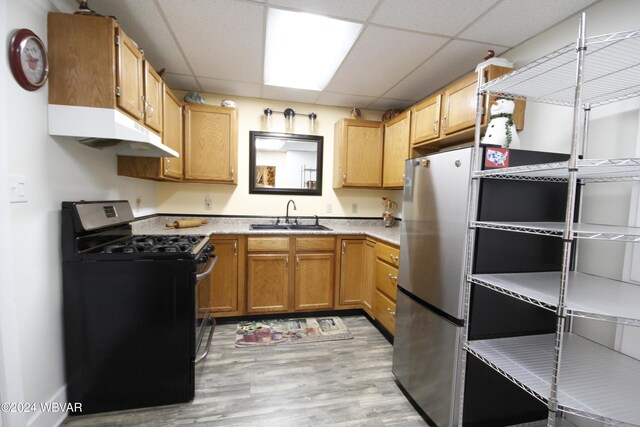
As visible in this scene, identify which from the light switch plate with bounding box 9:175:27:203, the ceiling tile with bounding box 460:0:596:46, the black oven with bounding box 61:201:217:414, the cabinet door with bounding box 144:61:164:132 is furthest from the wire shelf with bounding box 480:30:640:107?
the light switch plate with bounding box 9:175:27:203

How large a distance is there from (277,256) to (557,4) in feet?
8.59

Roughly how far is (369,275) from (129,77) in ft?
8.25

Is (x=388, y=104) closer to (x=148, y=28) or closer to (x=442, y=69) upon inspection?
(x=442, y=69)

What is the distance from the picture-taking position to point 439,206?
1.50 m

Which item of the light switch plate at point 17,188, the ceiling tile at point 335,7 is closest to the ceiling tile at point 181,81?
the ceiling tile at point 335,7

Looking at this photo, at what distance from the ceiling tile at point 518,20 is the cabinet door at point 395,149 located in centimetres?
93

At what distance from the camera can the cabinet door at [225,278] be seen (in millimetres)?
2576

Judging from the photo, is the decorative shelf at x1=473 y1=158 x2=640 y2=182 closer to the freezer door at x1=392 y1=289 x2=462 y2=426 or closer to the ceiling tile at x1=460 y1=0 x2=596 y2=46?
the freezer door at x1=392 y1=289 x2=462 y2=426

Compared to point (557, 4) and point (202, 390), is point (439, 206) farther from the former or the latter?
point (202, 390)

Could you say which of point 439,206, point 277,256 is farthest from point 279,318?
point 439,206

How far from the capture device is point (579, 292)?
114 cm

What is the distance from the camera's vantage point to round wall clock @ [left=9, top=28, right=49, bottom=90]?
117 centimetres

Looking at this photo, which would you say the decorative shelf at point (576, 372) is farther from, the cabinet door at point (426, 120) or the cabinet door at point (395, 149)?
the cabinet door at point (395, 149)

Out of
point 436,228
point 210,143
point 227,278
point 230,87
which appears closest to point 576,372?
point 436,228
